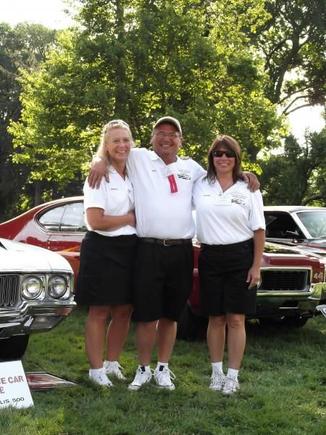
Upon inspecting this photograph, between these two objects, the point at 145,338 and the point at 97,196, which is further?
the point at 145,338

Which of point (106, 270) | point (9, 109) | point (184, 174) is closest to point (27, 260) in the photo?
point (106, 270)

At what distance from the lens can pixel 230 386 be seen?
14.5 feet

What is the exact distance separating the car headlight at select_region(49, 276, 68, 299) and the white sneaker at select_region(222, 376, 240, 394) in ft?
4.35

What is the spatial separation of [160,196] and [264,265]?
2028mm

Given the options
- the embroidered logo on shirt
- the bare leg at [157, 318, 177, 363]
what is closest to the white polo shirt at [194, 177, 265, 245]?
the embroidered logo on shirt

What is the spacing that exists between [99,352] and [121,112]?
11.8 metres

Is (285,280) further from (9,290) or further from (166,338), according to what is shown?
(9,290)

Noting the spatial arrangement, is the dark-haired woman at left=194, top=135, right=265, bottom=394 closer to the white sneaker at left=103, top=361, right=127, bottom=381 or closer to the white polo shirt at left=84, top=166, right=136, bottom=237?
the white polo shirt at left=84, top=166, right=136, bottom=237

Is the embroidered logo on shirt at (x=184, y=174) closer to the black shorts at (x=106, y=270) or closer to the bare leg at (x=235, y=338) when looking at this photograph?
the black shorts at (x=106, y=270)

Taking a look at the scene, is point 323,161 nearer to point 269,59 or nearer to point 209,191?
point 269,59

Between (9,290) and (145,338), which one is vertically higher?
(9,290)

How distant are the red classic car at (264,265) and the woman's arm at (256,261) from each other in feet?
4.71

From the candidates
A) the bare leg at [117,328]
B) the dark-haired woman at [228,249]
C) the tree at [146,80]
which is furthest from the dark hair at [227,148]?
the tree at [146,80]

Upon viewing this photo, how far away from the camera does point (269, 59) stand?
30.7 meters
